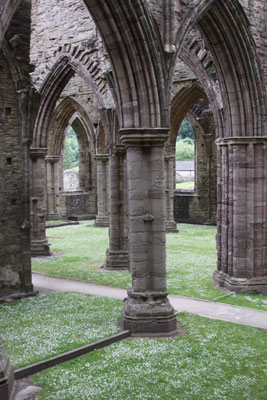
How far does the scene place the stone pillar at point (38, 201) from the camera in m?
14.2

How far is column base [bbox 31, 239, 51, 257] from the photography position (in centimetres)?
1504

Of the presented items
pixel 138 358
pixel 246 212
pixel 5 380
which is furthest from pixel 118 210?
pixel 5 380

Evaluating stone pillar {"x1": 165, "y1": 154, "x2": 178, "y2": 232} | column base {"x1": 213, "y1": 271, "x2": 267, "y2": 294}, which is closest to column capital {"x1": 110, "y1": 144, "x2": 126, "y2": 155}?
column base {"x1": 213, "y1": 271, "x2": 267, "y2": 294}

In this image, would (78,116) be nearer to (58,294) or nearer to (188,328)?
(58,294)

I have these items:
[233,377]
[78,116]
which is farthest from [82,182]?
[233,377]

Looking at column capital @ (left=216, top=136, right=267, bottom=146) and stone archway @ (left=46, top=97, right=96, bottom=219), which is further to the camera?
stone archway @ (left=46, top=97, right=96, bottom=219)

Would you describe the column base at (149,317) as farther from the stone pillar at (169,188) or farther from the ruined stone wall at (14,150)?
the stone pillar at (169,188)

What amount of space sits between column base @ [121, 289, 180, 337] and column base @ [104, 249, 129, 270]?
16.6ft

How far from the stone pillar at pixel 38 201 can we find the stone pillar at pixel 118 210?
254cm

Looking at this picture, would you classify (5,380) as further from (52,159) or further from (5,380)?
(52,159)

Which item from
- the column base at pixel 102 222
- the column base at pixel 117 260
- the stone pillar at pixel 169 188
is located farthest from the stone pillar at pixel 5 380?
the column base at pixel 102 222

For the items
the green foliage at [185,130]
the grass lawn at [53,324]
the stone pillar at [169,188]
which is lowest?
the grass lawn at [53,324]

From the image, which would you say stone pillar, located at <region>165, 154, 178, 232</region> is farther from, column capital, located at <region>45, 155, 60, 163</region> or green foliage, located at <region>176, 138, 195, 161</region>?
green foliage, located at <region>176, 138, 195, 161</region>

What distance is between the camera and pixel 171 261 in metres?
13.9
